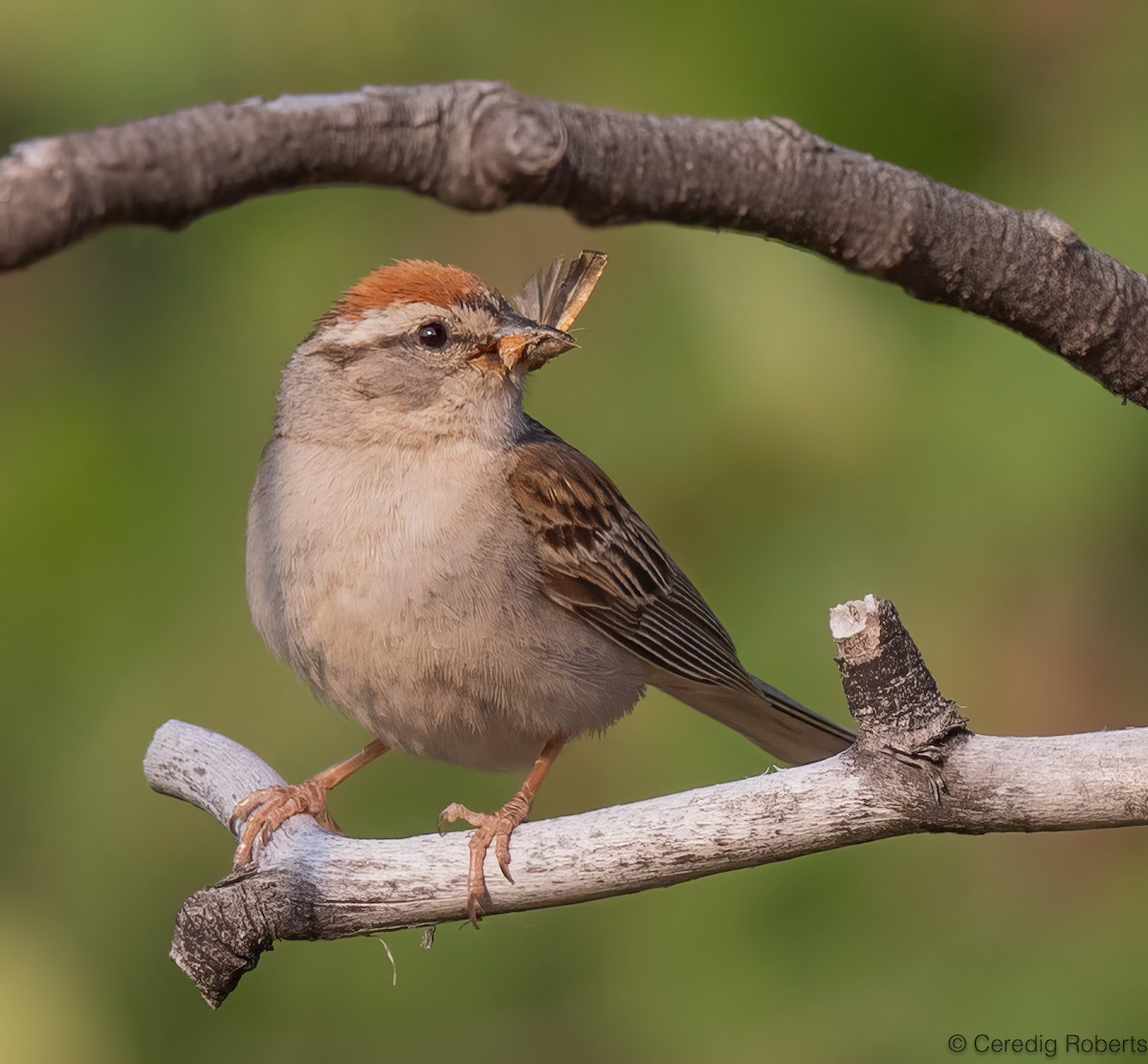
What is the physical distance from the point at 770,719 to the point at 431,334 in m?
1.34

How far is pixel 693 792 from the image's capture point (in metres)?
2.62

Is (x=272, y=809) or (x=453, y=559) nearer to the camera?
(x=453, y=559)

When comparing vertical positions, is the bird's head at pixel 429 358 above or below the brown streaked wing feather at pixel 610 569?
above

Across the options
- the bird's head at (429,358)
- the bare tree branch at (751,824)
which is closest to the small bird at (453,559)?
the bird's head at (429,358)

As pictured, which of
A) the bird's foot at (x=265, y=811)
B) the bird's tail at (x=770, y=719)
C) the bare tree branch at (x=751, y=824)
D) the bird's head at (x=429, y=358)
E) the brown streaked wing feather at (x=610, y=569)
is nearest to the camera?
the bare tree branch at (x=751, y=824)

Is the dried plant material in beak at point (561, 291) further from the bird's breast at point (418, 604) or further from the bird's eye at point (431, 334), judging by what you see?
the bird's breast at point (418, 604)

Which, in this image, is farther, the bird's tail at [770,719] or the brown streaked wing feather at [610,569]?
the bird's tail at [770,719]

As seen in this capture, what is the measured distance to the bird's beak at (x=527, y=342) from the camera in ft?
11.5

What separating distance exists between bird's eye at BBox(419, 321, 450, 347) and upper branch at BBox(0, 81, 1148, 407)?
1.78 meters

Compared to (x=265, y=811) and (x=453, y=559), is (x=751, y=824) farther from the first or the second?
(x=265, y=811)

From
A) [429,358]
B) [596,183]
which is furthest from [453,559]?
[596,183]

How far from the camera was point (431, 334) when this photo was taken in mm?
3607

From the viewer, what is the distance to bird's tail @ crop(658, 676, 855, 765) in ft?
12.6

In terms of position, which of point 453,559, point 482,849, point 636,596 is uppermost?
point 636,596
